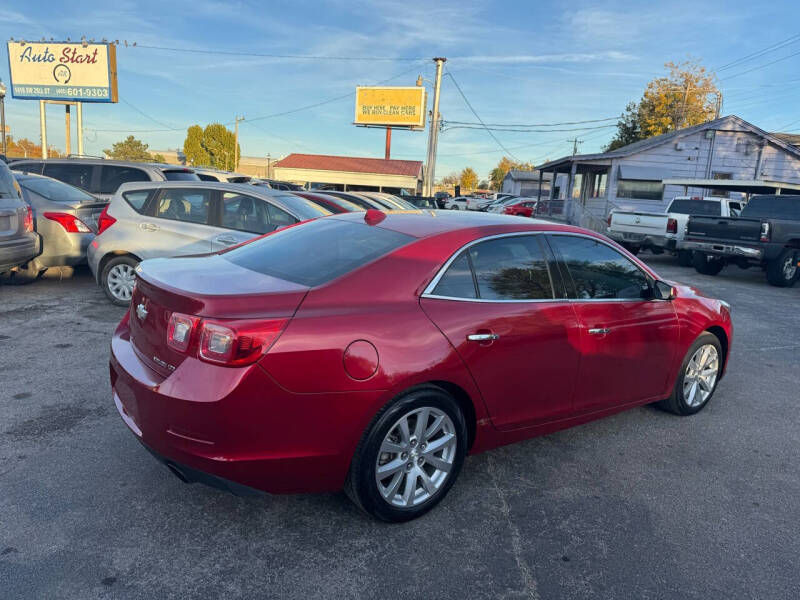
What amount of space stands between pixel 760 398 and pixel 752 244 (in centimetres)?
788

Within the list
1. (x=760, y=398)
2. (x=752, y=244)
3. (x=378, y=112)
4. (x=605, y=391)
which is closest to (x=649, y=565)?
(x=605, y=391)

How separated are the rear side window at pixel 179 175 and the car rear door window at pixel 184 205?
516cm

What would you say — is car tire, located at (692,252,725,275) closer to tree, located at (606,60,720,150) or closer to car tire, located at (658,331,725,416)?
car tire, located at (658,331,725,416)

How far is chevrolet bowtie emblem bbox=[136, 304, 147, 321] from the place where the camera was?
293 centimetres

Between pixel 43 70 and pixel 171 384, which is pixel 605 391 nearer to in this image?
pixel 171 384

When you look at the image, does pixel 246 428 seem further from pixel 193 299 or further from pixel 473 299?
pixel 473 299

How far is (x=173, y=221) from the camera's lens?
23.1 feet

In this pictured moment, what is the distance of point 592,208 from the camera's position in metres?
26.5

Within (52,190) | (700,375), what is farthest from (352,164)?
(700,375)

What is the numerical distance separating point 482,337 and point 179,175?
11.0 m

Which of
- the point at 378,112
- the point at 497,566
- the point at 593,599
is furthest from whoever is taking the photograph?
the point at 378,112

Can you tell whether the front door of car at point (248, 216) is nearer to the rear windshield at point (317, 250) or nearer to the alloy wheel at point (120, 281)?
the alloy wheel at point (120, 281)

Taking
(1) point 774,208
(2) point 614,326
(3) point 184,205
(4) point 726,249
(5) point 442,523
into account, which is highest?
(1) point 774,208

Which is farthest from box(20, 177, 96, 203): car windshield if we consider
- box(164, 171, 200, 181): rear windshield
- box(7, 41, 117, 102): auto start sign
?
box(7, 41, 117, 102): auto start sign
